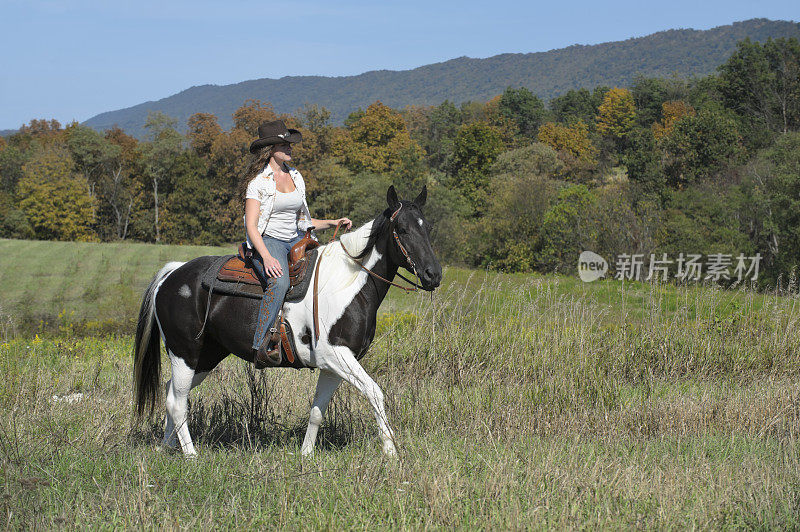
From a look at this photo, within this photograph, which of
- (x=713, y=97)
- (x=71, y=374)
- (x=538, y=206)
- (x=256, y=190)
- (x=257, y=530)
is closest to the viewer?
(x=257, y=530)

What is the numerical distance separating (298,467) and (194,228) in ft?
208

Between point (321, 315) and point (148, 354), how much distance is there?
2002 mm

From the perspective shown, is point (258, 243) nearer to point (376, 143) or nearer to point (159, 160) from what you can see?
point (159, 160)

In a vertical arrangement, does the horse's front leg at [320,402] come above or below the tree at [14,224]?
above

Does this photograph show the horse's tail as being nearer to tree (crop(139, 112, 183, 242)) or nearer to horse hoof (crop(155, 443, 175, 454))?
horse hoof (crop(155, 443, 175, 454))

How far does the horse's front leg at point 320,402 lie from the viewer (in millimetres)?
5320

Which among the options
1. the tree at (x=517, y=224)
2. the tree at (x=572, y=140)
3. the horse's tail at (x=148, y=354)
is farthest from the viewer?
the tree at (x=572, y=140)

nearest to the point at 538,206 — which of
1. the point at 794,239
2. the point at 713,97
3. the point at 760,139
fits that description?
the point at 794,239

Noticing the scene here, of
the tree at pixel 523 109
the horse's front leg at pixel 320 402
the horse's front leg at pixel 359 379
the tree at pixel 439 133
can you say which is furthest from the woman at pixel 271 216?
the tree at pixel 523 109

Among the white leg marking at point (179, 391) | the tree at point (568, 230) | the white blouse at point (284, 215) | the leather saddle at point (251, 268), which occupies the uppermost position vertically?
the white blouse at point (284, 215)

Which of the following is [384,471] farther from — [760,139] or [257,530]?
[760,139]

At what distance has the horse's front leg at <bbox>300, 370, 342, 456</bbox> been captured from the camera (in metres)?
5.32

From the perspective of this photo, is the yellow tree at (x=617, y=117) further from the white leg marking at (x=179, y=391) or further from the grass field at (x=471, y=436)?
the white leg marking at (x=179, y=391)

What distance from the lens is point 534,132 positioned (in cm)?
11000
